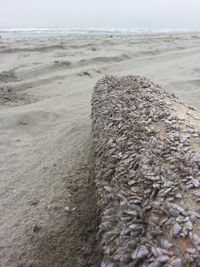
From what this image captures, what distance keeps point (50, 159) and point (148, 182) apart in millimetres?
2133

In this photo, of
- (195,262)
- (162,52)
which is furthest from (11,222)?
(162,52)

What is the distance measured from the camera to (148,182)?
2.01 metres

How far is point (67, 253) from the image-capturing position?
242 cm

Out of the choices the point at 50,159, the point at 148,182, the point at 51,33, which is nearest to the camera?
the point at 148,182

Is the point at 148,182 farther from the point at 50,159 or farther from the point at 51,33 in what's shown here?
the point at 51,33

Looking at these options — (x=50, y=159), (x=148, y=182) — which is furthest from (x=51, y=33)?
(x=148, y=182)

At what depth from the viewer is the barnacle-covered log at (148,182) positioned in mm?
1604

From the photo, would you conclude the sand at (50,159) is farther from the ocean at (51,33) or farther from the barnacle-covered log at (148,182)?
the ocean at (51,33)

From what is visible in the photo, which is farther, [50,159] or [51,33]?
[51,33]

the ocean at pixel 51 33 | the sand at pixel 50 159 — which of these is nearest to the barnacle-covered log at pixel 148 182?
the sand at pixel 50 159

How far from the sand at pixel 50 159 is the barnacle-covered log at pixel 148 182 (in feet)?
1.56

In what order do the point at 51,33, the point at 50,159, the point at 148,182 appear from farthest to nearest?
the point at 51,33, the point at 50,159, the point at 148,182

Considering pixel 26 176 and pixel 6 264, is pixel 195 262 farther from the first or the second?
pixel 26 176

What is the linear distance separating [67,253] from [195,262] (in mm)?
1221
